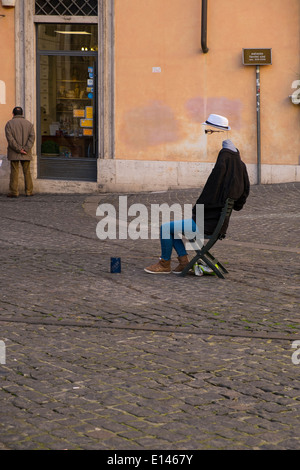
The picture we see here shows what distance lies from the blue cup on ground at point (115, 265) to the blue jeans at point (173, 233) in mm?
486

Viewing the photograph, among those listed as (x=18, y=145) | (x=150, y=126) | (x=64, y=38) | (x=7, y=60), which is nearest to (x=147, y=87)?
(x=150, y=126)

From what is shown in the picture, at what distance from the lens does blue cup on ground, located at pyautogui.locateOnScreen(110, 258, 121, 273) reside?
9.46 m

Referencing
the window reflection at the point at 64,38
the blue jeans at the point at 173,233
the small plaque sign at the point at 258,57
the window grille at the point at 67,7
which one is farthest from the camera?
the window reflection at the point at 64,38

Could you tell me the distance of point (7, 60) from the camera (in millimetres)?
18656

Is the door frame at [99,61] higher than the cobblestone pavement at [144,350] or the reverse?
higher

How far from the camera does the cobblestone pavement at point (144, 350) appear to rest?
15.6ft

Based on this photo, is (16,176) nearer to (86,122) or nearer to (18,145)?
(18,145)

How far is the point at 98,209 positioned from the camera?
15664mm

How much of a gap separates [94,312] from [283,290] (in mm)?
2055

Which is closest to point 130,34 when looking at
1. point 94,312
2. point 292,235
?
point 292,235

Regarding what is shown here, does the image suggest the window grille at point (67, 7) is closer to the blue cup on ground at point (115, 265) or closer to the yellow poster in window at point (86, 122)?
the yellow poster in window at point (86, 122)

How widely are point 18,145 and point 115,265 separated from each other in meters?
9.06

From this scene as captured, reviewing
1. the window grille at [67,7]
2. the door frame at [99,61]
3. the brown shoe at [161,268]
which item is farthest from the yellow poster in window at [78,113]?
the brown shoe at [161,268]

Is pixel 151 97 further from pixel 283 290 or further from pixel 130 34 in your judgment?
pixel 283 290
